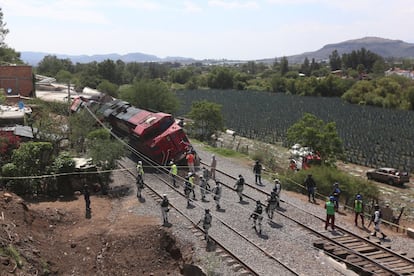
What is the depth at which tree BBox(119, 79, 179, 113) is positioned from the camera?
160 feet

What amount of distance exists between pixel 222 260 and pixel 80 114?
61.8ft

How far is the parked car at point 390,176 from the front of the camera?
3647 cm

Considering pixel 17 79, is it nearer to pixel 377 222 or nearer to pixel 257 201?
pixel 257 201

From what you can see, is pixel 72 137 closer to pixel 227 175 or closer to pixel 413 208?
pixel 227 175

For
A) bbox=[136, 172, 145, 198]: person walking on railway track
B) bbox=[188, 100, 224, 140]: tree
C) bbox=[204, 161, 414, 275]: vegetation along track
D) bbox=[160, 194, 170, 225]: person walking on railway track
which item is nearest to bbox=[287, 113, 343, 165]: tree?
bbox=[188, 100, 224, 140]: tree

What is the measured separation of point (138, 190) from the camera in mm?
22828

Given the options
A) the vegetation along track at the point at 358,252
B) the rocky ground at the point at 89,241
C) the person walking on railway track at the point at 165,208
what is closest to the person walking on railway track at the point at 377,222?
the rocky ground at the point at 89,241

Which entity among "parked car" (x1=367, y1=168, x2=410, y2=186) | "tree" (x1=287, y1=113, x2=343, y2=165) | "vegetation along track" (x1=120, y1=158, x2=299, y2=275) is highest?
"tree" (x1=287, y1=113, x2=343, y2=165)

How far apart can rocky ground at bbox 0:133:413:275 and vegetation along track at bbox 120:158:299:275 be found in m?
0.75

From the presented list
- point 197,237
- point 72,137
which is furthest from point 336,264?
point 72,137

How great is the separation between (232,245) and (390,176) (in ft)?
82.1

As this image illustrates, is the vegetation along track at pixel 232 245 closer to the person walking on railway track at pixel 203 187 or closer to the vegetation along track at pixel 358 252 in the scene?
the person walking on railway track at pixel 203 187

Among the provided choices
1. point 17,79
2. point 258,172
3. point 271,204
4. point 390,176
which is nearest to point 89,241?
point 271,204

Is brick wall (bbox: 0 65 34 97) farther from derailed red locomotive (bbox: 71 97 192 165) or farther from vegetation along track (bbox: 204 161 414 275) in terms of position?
vegetation along track (bbox: 204 161 414 275)
